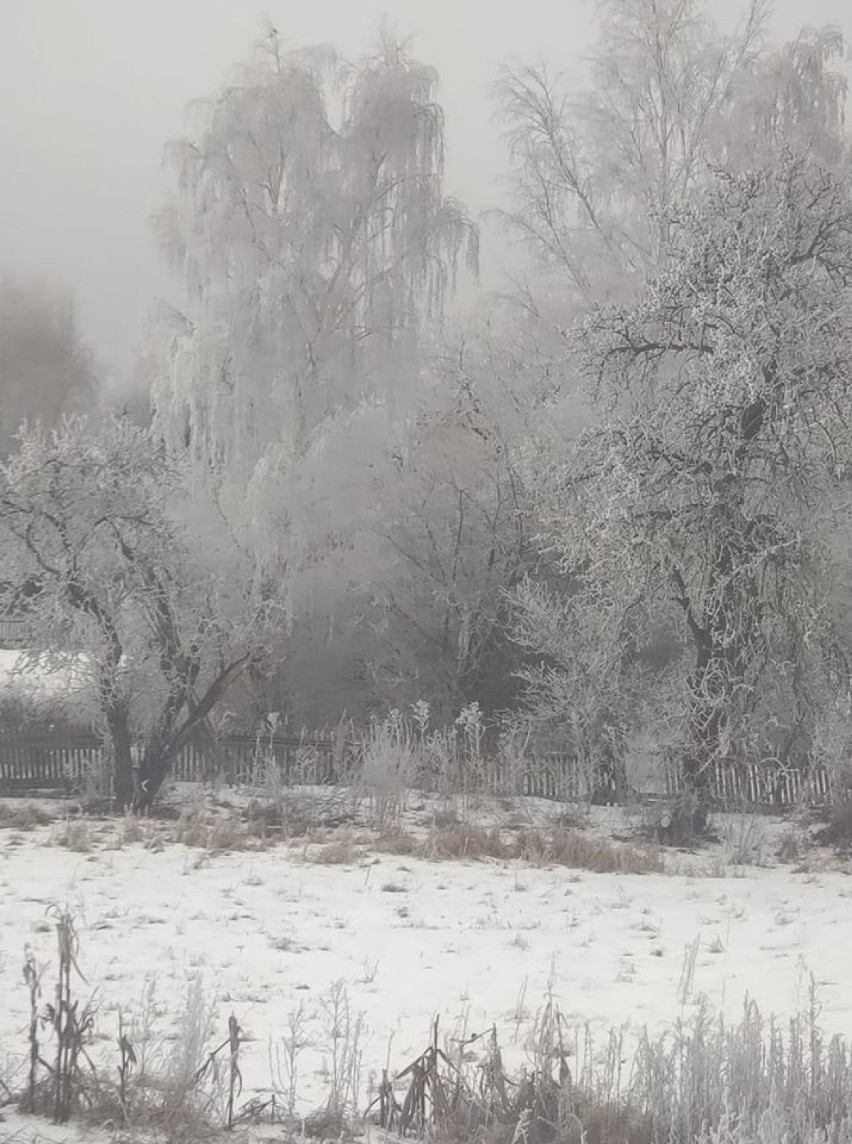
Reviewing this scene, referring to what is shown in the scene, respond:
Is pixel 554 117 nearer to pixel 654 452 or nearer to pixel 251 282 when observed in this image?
pixel 251 282

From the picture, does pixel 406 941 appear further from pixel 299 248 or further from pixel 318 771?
pixel 299 248

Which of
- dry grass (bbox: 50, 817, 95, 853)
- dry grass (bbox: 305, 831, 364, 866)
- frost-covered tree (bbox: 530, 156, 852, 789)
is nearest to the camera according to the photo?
dry grass (bbox: 305, 831, 364, 866)

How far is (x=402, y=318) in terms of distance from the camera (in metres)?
18.4

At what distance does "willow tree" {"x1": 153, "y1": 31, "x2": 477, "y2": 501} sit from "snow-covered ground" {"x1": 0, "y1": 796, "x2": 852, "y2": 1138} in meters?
8.61

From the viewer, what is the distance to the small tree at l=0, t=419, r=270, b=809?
12.8 meters

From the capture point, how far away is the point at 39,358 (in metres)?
38.3

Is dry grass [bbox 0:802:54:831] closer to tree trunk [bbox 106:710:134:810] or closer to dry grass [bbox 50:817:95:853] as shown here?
dry grass [bbox 50:817:95:853]

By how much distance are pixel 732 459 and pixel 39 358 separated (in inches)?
1271

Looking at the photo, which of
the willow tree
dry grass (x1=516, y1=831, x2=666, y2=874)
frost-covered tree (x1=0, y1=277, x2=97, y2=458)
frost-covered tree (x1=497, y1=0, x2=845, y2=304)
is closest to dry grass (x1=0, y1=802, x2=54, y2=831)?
dry grass (x1=516, y1=831, x2=666, y2=874)

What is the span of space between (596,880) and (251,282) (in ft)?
37.7

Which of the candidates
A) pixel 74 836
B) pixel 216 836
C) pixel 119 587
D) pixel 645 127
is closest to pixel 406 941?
pixel 216 836

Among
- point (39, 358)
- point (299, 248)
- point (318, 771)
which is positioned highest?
point (39, 358)

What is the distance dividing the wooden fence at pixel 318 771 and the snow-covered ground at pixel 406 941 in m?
3.31

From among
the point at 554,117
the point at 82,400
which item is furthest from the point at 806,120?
the point at 82,400
